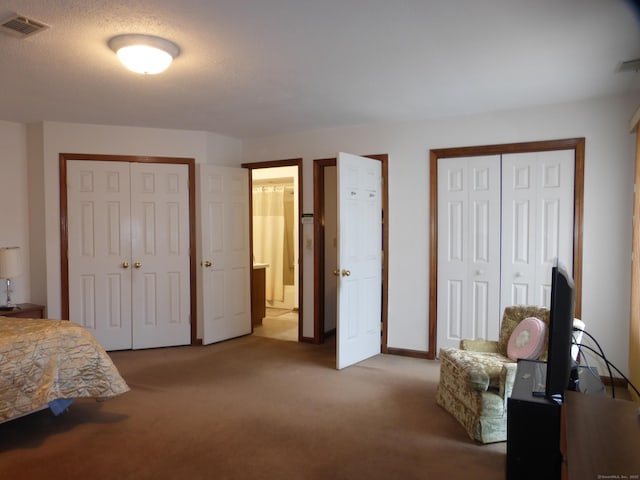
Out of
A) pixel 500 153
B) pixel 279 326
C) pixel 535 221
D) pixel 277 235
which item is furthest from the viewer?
pixel 277 235

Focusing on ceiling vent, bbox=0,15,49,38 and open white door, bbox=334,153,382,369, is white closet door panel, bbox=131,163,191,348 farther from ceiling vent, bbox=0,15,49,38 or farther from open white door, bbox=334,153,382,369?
ceiling vent, bbox=0,15,49,38

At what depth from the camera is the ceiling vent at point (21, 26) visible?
7.84ft

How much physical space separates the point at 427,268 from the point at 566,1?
9.35ft

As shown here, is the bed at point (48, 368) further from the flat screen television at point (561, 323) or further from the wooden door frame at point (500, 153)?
the wooden door frame at point (500, 153)

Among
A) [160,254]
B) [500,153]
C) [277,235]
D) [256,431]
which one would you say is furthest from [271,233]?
[256,431]

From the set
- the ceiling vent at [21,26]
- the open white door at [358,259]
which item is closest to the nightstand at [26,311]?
the ceiling vent at [21,26]

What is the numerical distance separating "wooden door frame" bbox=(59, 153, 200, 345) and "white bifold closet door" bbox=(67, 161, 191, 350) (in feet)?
0.14

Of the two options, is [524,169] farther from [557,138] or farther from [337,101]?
[337,101]

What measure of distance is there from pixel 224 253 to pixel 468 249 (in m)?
2.71

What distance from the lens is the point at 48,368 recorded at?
298 centimetres

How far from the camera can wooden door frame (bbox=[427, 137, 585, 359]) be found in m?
4.00

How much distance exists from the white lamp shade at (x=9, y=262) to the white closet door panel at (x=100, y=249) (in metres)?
0.49

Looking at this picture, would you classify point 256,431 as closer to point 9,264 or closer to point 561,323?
point 561,323

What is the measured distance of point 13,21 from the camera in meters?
2.40
